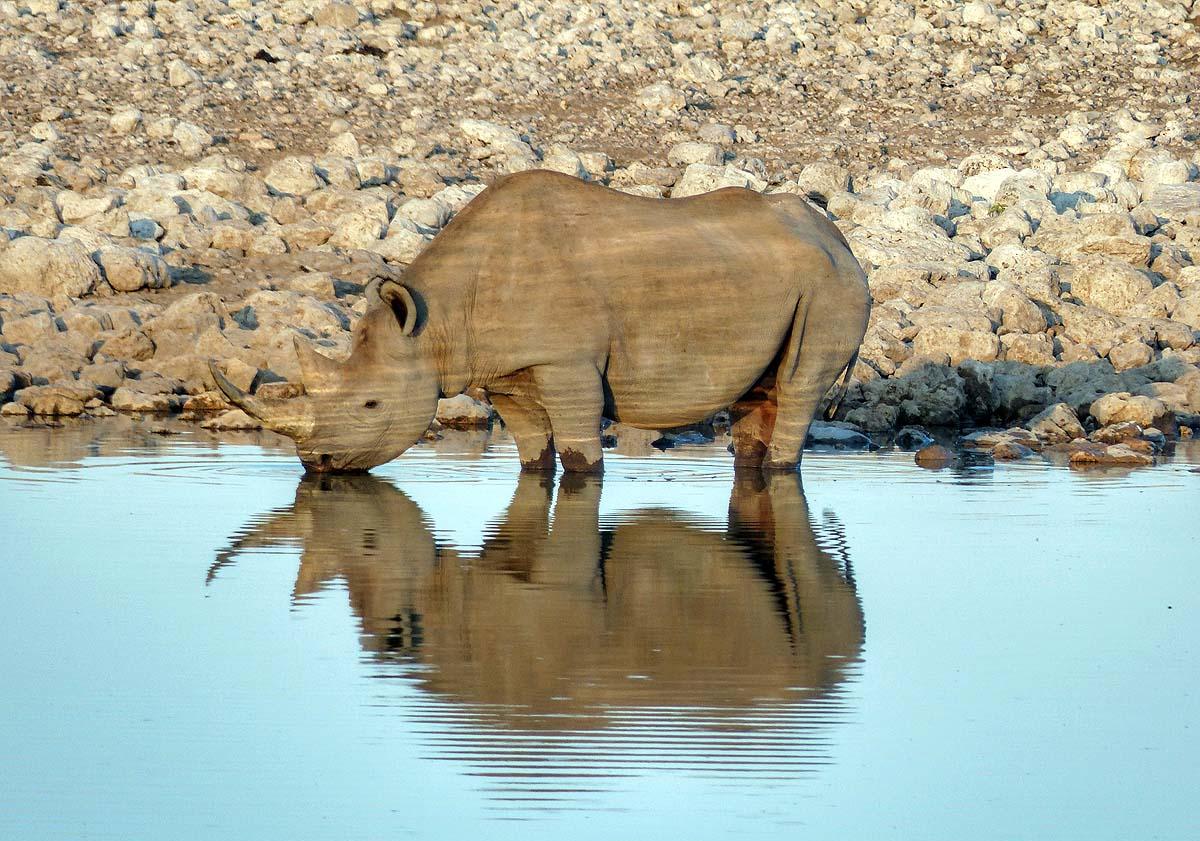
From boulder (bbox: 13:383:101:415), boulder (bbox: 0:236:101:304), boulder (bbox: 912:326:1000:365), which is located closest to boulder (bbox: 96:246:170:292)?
boulder (bbox: 0:236:101:304)

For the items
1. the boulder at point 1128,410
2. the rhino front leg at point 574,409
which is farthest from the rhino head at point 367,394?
the boulder at point 1128,410

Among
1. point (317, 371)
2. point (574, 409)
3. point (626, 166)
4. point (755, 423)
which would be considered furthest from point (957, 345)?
point (626, 166)

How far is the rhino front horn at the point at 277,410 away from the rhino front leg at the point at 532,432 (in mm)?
1266

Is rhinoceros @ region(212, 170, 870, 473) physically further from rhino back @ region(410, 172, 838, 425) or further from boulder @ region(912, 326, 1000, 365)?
boulder @ region(912, 326, 1000, 365)

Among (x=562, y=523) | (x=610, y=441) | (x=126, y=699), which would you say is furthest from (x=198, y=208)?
(x=126, y=699)

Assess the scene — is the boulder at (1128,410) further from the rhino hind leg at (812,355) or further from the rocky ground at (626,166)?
the rhino hind leg at (812,355)

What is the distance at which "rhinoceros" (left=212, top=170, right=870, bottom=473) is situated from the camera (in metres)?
11.6

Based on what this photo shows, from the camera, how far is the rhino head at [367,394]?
1152cm

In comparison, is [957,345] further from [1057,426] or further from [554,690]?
[554,690]

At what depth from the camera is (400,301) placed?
11.7 metres

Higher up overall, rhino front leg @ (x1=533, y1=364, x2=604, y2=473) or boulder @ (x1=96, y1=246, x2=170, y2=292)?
boulder @ (x1=96, y1=246, x2=170, y2=292)

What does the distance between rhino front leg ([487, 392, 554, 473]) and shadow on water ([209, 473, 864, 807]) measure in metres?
1.59

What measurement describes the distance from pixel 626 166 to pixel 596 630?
17.9 m

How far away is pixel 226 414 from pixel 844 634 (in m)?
9.24
